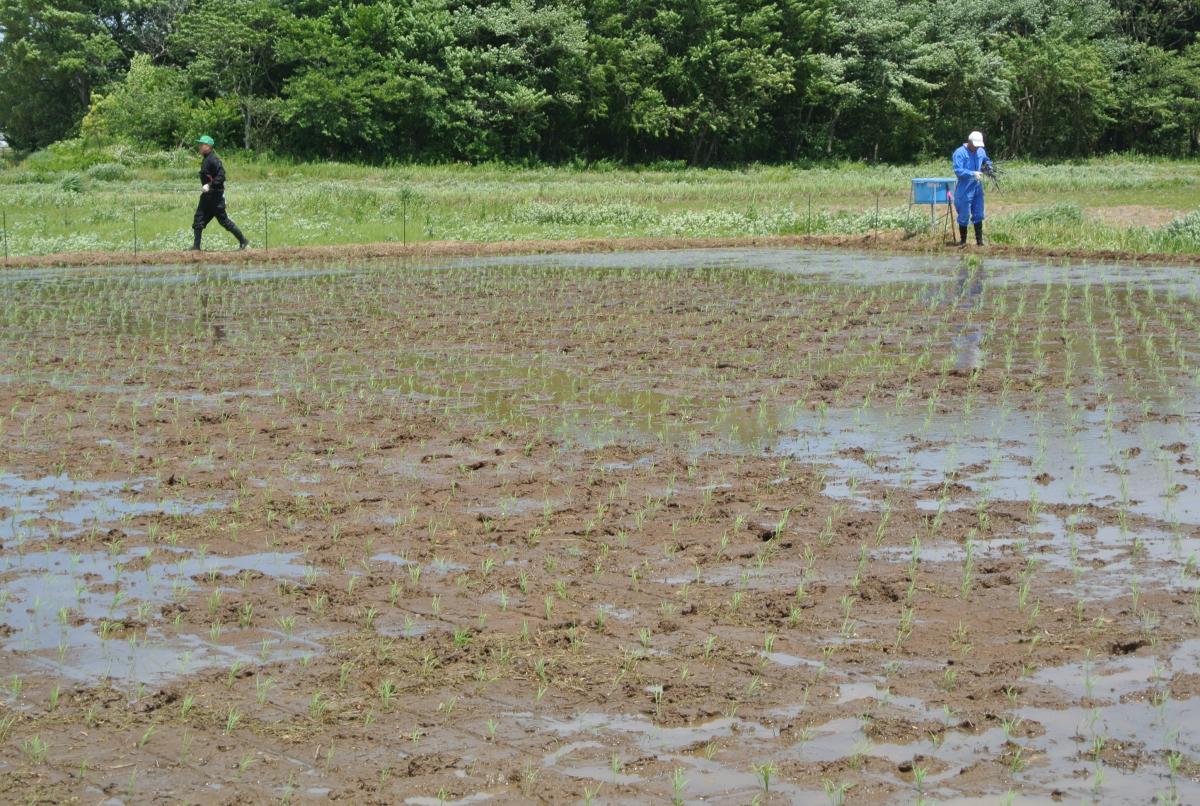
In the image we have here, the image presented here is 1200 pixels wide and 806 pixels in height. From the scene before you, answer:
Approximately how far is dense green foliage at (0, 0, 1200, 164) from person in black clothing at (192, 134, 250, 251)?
24160 millimetres

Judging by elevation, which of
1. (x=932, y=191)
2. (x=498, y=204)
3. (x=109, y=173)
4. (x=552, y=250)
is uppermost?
(x=109, y=173)

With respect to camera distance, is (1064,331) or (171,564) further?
(1064,331)

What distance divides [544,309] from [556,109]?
34832mm

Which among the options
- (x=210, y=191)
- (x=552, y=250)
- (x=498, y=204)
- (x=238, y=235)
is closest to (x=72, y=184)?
(x=498, y=204)

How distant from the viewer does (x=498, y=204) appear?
30.6 metres

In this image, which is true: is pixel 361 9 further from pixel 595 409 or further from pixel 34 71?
pixel 595 409

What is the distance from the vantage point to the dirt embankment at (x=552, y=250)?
2156 cm

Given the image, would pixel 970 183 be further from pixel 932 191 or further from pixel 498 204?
pixel 498 204

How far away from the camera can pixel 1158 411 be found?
10.3 m

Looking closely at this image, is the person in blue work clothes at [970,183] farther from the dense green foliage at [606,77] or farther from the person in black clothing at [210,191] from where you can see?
the dense green foliage at [606,77]

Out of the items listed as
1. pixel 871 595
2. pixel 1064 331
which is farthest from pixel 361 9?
pixel 871 595

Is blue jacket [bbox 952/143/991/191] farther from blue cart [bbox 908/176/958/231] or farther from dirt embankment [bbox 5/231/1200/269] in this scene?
dirt embankment [bbox 5/231/1200/269]

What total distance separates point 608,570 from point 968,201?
16.6 metres

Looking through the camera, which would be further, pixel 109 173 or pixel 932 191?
pixel 109 173
